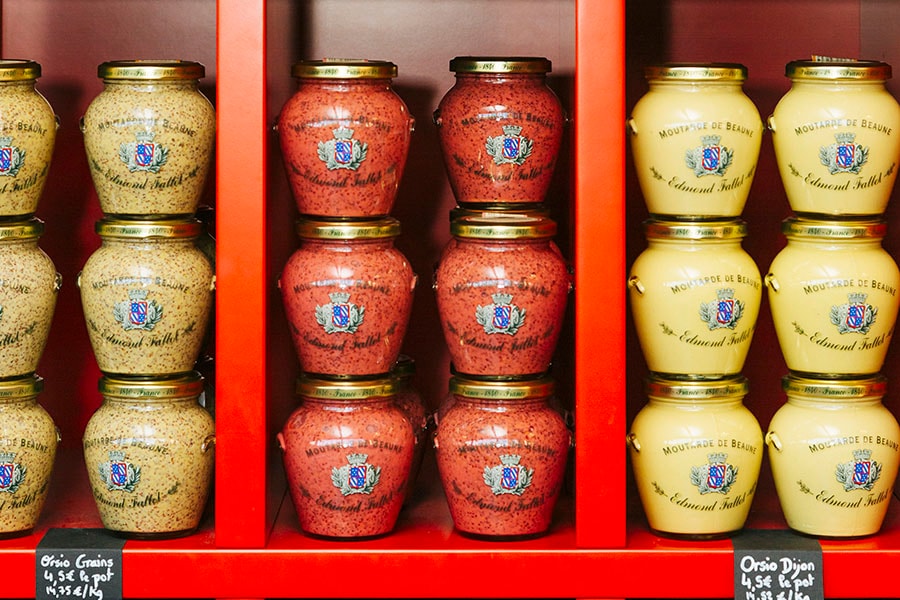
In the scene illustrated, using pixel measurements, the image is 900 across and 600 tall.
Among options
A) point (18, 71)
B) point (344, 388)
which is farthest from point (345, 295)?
point (18, 71)

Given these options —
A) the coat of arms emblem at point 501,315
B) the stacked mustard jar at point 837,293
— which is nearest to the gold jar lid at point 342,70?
the coat of arms emblem at point 501,315

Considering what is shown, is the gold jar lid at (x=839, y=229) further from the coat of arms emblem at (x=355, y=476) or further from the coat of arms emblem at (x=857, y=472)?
the coat of arms emblem at (x=355, y=476)

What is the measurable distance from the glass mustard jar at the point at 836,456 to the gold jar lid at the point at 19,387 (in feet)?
3.43

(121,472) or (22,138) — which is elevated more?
(22,138)

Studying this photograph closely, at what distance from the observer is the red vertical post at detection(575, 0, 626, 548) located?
1.78m

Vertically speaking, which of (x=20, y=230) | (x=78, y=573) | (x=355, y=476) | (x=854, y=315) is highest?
(x=20, y=230)

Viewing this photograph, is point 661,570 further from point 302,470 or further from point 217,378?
point 217,378

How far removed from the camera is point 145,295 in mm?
1839

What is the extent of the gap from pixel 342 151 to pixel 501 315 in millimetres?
312

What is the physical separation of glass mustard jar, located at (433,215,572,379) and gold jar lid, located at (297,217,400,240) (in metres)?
0.10

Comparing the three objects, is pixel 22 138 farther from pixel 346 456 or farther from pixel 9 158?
pixel 346 456

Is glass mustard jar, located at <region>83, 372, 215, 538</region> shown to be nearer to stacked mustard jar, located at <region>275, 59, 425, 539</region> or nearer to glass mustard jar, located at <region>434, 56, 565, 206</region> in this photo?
stacked mustard jar, located at <region>275, 59, 425, 539</region>

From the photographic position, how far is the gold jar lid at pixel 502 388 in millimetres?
1855

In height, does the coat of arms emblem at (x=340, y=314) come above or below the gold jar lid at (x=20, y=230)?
below
